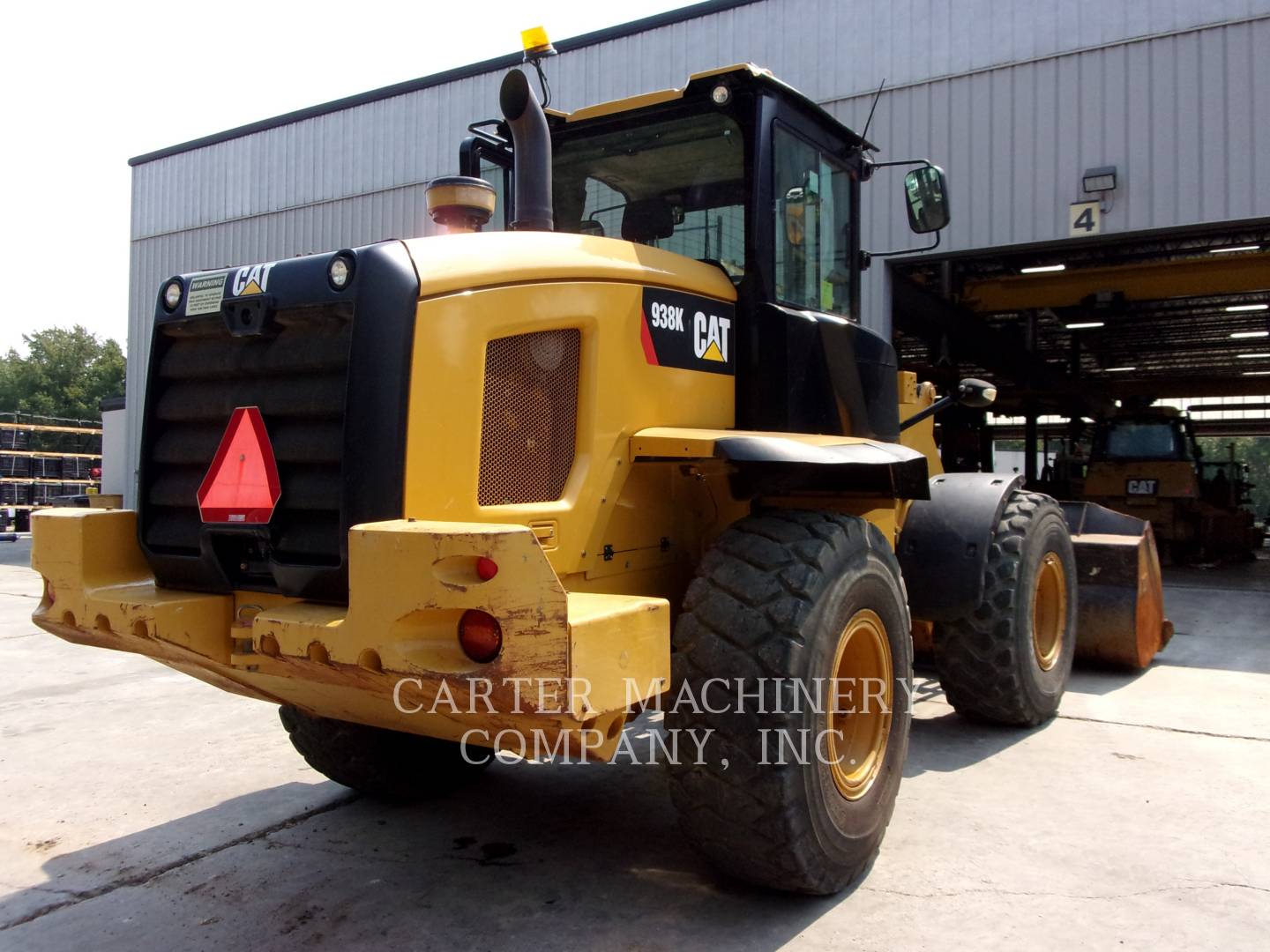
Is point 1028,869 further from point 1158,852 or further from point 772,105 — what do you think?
point 772,105

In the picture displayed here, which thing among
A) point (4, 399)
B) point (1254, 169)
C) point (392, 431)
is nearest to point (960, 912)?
point (392, 431)

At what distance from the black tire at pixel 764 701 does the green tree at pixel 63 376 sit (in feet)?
216

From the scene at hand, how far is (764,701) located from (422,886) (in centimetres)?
142

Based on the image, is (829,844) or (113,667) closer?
(829,844)

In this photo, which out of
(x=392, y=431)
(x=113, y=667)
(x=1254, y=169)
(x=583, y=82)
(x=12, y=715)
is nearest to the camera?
(x=392, y=431)

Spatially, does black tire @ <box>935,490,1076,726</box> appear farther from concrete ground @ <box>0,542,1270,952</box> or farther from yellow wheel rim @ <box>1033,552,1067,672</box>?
yellow wheel rim @ <box>1033,552,1067,672</box>

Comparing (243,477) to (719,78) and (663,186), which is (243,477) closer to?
(663,186)

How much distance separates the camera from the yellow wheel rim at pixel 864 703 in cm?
367

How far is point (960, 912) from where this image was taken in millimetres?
→ 3277

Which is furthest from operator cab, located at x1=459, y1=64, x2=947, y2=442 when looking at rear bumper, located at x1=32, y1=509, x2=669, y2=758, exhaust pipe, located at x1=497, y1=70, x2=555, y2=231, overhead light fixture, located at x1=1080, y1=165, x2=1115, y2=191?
overhead light fixture, located at x1=1080, y1=165, x2=1115, y2=191

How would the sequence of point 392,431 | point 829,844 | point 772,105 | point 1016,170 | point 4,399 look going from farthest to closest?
1. point 4,399
2. point 1016,170
3. point 772,105
4. point 829,844
5. point 392,431

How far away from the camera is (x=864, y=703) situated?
3.72 m

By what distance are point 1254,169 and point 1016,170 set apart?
2.08 meters

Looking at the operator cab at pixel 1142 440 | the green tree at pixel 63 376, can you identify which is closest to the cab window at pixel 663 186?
the operator cab at pixel 1142 440
